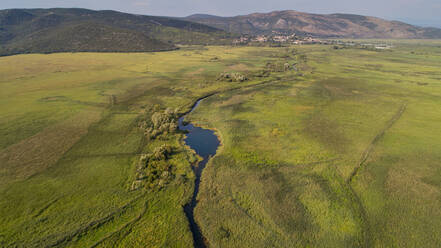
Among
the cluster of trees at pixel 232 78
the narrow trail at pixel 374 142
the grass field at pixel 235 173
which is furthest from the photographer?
the cluster of trees at pixel 232 78

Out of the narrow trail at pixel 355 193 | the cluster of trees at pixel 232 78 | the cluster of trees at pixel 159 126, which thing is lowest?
the narrow trail at pixel 355 193

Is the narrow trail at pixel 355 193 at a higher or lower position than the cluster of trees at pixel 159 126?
lower

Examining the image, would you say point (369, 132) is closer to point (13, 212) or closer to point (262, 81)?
point (262, 81)

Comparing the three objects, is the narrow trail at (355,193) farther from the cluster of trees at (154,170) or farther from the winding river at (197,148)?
the cluster of trees at (154,170)

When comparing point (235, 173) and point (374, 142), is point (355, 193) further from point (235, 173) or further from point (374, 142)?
point (374, 142)

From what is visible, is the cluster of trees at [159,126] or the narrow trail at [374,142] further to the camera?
the cluster of trees at [159,126]

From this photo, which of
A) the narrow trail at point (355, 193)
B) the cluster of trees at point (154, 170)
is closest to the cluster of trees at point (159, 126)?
the cluster of trees at point (154, 170)

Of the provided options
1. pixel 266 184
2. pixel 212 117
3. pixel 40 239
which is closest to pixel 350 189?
pixel 266 184

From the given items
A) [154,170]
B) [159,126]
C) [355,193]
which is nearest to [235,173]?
[154,170]
